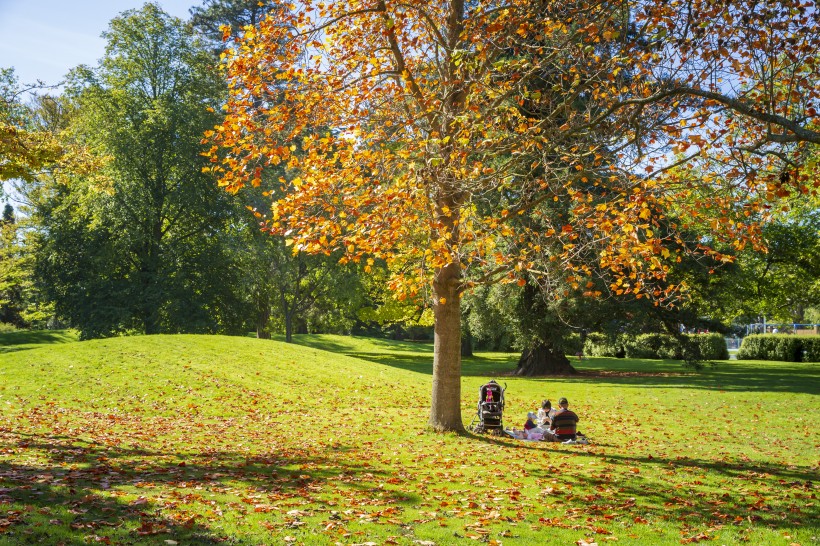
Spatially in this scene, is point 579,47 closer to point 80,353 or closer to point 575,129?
point 575,129

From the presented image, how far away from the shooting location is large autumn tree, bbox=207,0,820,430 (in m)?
9.61

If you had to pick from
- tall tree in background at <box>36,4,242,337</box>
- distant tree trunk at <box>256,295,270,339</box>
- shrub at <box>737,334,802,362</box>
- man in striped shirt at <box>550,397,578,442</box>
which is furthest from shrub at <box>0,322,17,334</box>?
shrub at <box>737,334,802,362</box>

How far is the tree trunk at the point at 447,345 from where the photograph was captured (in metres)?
14.1

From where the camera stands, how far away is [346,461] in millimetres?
11383

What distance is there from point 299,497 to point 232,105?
22.5ft

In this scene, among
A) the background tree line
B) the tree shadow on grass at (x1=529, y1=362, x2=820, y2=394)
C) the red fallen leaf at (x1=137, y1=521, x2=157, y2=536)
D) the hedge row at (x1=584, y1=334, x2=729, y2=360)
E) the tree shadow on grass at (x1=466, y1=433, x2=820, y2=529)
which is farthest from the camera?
the hedge row at (x1=584, y1=334, x2=729, y2=360)

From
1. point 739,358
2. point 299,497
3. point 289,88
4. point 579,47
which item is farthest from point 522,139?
point 739,358

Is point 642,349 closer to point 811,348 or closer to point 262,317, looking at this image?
point 811,348

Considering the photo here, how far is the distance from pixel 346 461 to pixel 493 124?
5963mm

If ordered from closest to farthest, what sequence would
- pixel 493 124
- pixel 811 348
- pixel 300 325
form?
pixel 493 124, pixel 811 348, pixel 300 325

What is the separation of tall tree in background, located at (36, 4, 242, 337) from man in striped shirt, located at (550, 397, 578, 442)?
82.9ft

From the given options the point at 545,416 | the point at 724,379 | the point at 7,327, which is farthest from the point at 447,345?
the point at 7,327

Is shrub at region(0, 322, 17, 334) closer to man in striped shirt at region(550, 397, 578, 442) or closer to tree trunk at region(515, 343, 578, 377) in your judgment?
tree trunk at region(515, 343, 578, 377)

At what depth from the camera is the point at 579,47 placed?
11.0 meters
